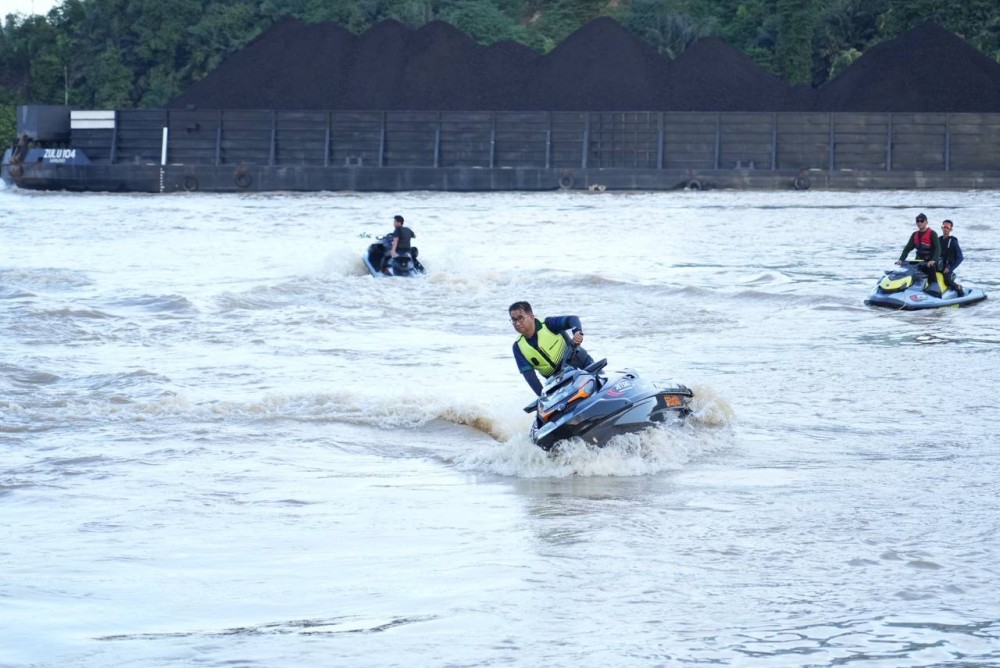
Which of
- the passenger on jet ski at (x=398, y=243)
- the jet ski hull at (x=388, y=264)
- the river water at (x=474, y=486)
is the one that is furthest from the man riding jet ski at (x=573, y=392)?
the jet ski hull at (x=388, y=264)

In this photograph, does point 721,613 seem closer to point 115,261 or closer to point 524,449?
point 524,449

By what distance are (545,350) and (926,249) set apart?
10.6m

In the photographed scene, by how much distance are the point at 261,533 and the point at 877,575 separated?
3520mm

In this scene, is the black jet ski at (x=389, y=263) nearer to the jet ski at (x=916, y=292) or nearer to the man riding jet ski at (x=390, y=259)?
the man riding jet ski at (x=390, y=259)

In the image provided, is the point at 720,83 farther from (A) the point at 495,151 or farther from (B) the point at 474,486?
(B) the point at 474,486

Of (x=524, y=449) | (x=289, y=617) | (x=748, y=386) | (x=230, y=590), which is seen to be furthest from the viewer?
(x=748, y=386)

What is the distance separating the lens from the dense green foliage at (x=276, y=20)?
78.2 meters

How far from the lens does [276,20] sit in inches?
3521

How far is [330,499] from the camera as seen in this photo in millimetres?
10117

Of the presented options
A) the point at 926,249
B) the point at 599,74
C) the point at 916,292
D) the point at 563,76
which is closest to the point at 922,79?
the point at 599,74

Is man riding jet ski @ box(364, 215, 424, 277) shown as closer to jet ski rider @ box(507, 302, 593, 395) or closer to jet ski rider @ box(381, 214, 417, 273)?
jet ski rider @ box(381, 214, 417, 273)

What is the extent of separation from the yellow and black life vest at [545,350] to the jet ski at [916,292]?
1066cm

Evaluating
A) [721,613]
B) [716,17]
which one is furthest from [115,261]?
[716,17]

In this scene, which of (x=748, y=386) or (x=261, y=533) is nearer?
(x=261, y=533)
